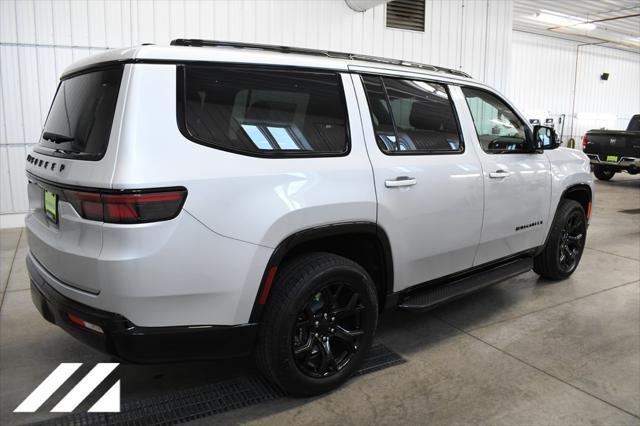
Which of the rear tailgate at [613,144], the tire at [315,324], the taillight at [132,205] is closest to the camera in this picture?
the taillight at [132,205]

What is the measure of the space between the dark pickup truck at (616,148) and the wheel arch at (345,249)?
35.6ft

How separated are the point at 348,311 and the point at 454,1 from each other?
9.07 m

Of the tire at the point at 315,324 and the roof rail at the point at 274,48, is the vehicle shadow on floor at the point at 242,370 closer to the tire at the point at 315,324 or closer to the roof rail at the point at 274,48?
the tire at the point at 315,324

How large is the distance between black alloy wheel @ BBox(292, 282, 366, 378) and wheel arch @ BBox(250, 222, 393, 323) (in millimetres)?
254

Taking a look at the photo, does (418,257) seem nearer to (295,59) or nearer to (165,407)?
(295,59)

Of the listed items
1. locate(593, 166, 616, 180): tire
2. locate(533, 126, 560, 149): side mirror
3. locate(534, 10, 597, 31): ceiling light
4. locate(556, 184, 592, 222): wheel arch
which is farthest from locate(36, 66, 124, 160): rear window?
locate(534, 10, 597, 31): ceiling light

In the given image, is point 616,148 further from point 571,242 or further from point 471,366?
point 471,366

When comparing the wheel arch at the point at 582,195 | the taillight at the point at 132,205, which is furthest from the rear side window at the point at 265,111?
the wheel arch at the point at 582,195

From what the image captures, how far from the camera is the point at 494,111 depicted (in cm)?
390

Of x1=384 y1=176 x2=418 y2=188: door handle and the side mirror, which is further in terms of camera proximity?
the side mirror

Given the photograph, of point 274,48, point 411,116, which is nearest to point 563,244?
point 411,116

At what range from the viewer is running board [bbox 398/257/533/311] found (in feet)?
10.4

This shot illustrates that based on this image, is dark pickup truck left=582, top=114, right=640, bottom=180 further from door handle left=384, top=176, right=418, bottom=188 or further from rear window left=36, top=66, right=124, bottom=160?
rear window left=36, top=66, right=124, bottom=160

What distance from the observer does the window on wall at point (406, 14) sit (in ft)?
30.6
